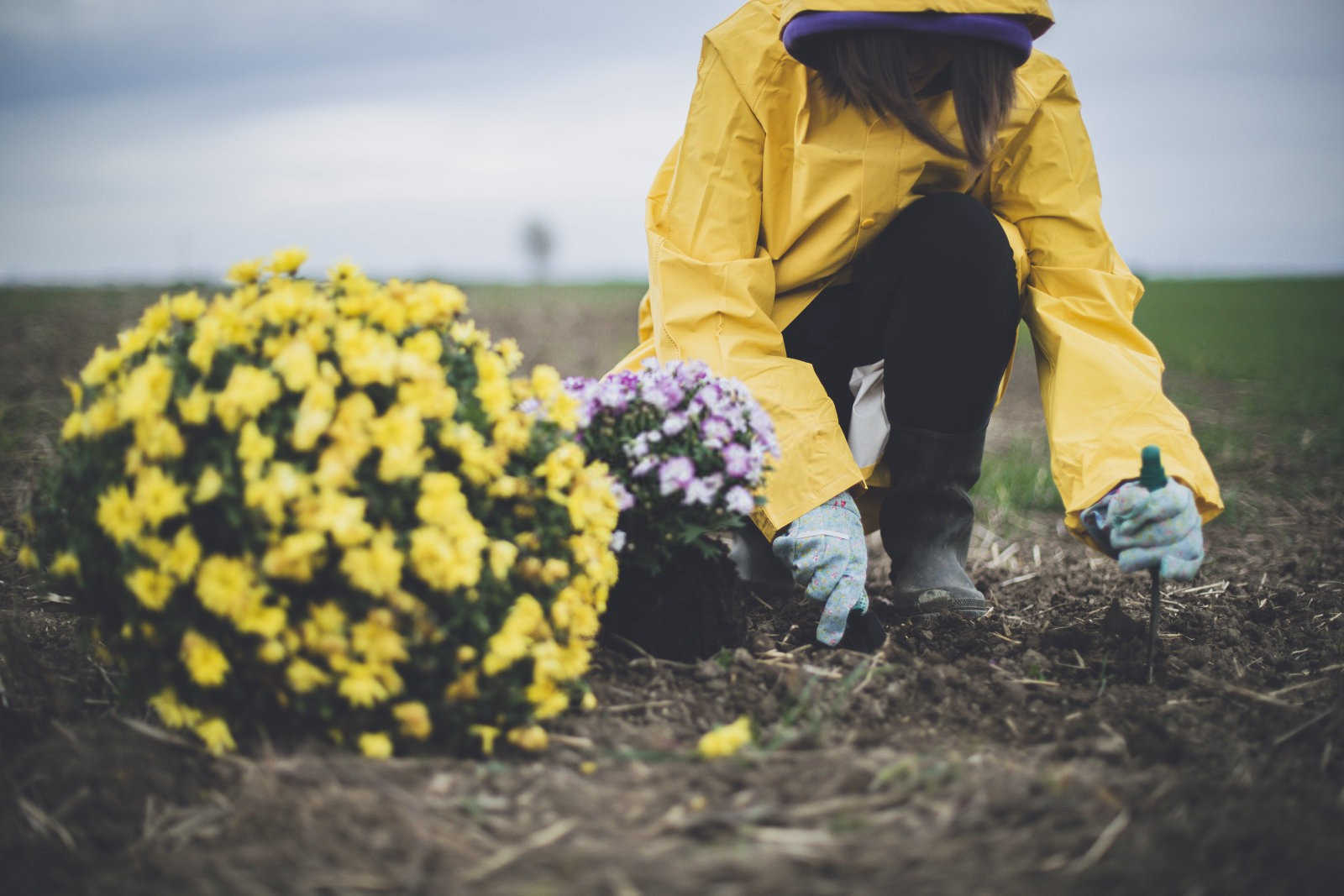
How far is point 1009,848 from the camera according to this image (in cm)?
124

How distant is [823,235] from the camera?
7.59 ft

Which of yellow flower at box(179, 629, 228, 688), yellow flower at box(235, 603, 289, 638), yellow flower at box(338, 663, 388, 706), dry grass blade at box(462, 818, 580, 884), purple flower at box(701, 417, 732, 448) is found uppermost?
purple flower at box(701, 417, 732, 448)

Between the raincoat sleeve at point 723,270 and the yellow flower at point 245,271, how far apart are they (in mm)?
936

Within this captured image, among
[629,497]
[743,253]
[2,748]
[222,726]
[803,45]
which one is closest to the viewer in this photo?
[222,726]

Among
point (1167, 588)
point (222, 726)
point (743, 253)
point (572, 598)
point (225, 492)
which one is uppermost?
point (743, 253)

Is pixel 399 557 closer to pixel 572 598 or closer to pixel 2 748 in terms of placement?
pixel 572 598

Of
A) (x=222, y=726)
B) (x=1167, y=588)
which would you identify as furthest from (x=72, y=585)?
(x=1167, y=588)

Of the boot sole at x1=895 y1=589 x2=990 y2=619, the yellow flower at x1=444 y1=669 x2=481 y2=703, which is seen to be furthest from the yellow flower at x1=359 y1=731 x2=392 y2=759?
the boot sole at x1=895 y1=589 x2=990 y2=619

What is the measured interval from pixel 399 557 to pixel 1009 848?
962 millimetres

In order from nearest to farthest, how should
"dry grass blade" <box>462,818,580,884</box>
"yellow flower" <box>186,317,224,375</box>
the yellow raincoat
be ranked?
"dry grass blade" <box>462,818,580,884</box>
"yellow flower" <box>186,317,224,375</box>
the yellow raincoat

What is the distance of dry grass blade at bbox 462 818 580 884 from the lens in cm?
119

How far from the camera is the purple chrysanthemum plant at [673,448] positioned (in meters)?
1.81

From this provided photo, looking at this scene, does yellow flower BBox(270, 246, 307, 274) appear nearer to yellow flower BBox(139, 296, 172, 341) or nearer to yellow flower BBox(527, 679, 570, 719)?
yellow flower BBox(139, 296, 172, 341)

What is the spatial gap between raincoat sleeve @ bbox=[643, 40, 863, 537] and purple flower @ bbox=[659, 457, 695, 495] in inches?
16.0
